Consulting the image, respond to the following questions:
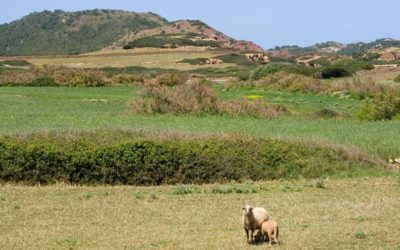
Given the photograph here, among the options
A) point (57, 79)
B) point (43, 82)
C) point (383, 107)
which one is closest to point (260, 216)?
point (383, 107)

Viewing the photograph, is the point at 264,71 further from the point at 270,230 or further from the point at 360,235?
the point at 270,230

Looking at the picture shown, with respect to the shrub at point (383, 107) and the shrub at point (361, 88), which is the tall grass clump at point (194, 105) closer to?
the shrub at point (383, 107)

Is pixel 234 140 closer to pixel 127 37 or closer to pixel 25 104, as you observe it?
pixel 25 104

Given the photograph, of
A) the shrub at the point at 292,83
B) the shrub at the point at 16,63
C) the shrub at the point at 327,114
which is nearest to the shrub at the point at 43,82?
the shrub at the point at 292,83

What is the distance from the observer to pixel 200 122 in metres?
34.4

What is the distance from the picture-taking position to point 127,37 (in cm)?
17962

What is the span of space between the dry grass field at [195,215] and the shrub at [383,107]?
17.9 m

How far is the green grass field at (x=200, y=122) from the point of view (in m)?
27.4

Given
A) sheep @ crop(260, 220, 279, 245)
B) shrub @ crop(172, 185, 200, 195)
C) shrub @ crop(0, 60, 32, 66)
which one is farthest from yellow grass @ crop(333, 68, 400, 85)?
sheep @ crop(260, 220, 279, 245)

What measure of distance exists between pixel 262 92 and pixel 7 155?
1629 inches

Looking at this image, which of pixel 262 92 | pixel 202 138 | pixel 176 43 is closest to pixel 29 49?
pixel 176 43

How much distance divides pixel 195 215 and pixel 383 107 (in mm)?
26899

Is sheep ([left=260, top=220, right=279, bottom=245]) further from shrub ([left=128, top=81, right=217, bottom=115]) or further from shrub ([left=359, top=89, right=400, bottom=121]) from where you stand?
shrub ([left=359, top=89, right=400, bottom=121])

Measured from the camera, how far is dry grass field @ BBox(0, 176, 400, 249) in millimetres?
13180
